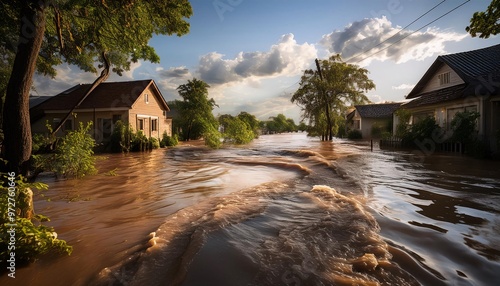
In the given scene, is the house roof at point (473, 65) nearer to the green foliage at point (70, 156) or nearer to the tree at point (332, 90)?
the tree at point (332, 90)

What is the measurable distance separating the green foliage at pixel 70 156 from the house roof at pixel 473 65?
19224 mm

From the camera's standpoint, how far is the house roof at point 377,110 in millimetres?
36066

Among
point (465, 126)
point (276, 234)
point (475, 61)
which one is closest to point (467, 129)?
point (465, 126)

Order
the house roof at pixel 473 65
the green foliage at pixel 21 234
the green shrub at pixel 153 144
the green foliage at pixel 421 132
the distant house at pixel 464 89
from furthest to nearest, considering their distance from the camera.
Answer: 1. the green shrub at pixel 153 144
2. the green foliage at pixel 421 132
3. the house roof at pixel 473 65
4. the distant house at pixel 464 89
5. the green foliage at pixel 21 234

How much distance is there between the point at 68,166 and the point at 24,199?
21.4 ft

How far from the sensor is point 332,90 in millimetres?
30062

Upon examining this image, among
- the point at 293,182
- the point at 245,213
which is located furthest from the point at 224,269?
the point at 293,182

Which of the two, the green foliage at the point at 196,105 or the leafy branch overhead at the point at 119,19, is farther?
the green foliage at the point at 196,105

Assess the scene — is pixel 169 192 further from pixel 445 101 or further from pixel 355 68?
pixel 355 68

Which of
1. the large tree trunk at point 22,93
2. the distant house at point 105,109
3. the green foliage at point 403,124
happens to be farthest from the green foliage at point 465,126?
the distant house at point 105,109

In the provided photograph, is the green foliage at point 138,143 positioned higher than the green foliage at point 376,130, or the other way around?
the green foliage at point 376,130

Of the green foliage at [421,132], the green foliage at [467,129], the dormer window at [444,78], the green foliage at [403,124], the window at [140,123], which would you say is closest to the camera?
the green foliage at [467,129]

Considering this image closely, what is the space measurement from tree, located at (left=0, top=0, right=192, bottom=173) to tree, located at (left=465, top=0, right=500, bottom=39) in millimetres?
9707

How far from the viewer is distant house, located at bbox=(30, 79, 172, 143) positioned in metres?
22.6
